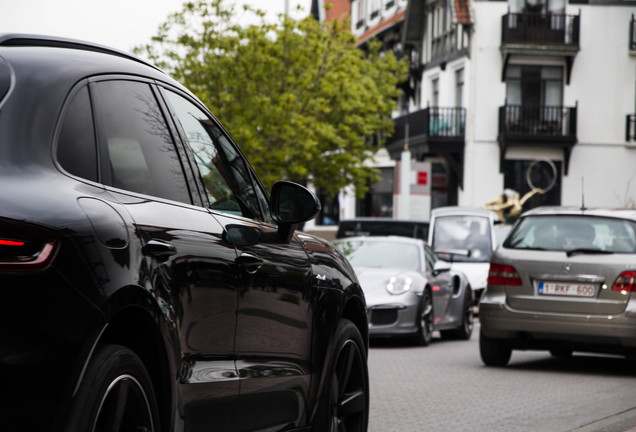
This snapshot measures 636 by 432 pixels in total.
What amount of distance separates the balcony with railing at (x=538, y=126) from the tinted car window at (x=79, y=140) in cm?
4123

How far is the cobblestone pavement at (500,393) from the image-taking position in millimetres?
8711

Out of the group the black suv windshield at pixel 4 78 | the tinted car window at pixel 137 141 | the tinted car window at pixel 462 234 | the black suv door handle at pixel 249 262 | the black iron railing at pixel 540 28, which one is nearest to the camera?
the black suv windshield at pixel 4 78

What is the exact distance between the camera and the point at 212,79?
36.3 meters

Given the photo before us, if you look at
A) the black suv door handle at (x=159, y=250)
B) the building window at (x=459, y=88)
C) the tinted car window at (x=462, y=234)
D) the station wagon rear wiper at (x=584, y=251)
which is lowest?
the tinted car window at (x=462, y=234)

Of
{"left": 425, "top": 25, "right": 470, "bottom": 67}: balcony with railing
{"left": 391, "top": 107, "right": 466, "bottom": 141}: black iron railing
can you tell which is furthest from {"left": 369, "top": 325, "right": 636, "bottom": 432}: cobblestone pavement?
{"left": 425, "top": 25, "right": 470, "bottom": 67}: balcony with railing

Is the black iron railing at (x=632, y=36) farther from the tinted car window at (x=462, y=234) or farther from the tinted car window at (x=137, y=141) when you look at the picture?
the tinted car window at (x=137, y=141)

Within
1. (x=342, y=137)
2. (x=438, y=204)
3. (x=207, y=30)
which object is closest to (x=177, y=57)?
(x=207, y=30)

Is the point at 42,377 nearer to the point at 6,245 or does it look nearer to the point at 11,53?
the point at 6,245

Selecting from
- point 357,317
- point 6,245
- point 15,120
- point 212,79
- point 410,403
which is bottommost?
point 410,403

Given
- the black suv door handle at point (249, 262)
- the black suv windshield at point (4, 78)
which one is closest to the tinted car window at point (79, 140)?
the black suv windshield at point (4, 78)

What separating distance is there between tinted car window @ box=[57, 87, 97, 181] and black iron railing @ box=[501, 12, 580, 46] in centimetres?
4120

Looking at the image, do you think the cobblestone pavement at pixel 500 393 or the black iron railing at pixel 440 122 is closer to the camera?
the cobblestone pavement at pixel 500 393

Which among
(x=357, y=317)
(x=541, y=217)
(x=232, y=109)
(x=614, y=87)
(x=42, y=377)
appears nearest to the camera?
(x=42, y=377)

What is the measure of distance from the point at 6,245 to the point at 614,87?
1711 inches
